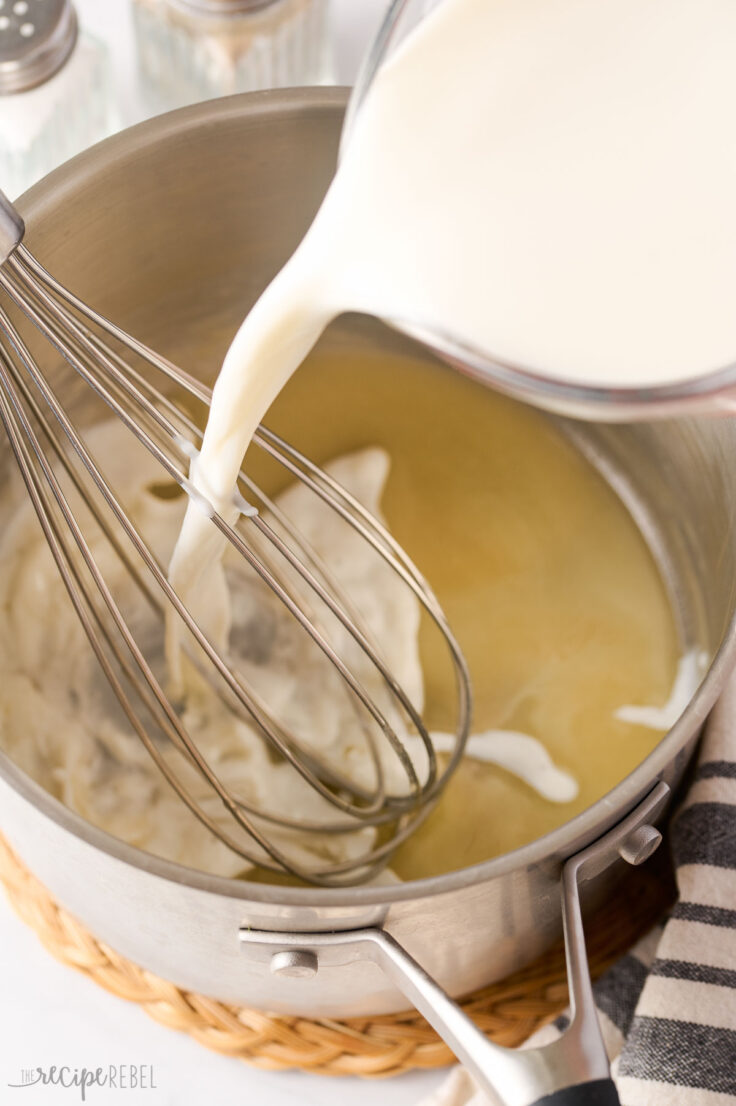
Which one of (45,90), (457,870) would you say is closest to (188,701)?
(457,870)

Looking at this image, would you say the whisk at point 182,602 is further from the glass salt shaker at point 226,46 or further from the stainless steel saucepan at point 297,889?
the glass salt shaker at point 226,46

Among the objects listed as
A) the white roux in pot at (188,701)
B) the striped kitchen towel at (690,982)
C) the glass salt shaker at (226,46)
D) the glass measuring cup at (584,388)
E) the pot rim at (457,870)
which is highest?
the glass salt shaker at (226,46)

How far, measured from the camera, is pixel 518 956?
51 cm

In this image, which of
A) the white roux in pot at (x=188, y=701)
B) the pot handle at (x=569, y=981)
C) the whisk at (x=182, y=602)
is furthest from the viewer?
the white roux in pot at (x=188, y=701)

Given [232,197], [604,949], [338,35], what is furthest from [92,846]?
[338,35]

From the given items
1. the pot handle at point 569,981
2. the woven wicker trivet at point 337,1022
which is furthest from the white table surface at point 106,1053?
the pot handle at point 569,981

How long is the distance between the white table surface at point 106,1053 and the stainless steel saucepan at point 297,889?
54 mm

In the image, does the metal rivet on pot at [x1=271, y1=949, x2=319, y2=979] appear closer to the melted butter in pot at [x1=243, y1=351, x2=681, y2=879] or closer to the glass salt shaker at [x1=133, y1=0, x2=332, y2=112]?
the melted butter in pot at [x1=243, y1=351, x2=681, y2=879]

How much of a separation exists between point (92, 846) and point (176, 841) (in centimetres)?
18

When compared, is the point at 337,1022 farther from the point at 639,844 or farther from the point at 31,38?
the point at 31,38

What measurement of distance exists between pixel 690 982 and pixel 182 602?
0.26m

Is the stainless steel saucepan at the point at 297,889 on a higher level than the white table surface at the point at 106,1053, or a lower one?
higher

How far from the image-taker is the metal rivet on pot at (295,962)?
1.38ft

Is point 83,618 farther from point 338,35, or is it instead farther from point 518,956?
point 338,35
